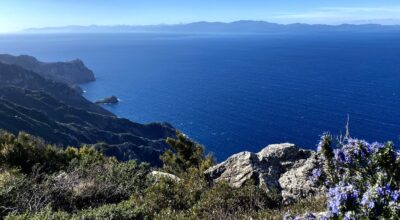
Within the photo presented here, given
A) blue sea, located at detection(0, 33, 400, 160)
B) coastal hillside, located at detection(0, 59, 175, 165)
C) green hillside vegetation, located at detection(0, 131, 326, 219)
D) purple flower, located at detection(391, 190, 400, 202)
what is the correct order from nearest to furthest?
purple flower, located at detection(391, 190, 400, 202)
green hillside vegetation, located at detection(0, 131, 326, 219)
coastal hillside, located at detection(0, 59, 175, 165)
blue sea, located at detection(0, 33, 400, 160)

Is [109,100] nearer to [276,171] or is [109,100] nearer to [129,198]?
[276,171]

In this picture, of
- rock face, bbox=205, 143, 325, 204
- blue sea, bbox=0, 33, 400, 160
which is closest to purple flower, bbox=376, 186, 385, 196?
rock face, bbox=205, 143, 325, 204

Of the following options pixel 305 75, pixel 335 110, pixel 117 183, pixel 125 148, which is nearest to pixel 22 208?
pixel 117 183

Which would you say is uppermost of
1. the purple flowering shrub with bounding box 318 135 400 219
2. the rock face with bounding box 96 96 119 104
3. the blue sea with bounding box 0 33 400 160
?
the purple flowering shrub with bounding box 318 135 400 219

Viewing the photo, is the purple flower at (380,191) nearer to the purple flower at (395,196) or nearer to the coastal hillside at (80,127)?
the purple flower at (395,196)

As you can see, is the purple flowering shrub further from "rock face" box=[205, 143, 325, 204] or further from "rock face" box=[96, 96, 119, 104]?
"rock face" box=[96, 96, 119, 104]

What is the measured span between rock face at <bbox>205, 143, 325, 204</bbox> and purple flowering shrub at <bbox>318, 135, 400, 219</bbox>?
5.07 m

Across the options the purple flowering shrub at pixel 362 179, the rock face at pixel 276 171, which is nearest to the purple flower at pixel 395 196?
the purple flowering shrub at pixel 362 179

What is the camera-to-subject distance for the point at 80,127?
97.5m

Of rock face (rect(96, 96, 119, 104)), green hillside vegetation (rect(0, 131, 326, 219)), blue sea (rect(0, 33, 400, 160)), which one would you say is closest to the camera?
green hillside vegetation (rect(0, 131, 326, 219))

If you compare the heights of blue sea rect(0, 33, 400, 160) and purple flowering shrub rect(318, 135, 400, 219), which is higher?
purple flowering shrub rect(318, 135, 400, 219)

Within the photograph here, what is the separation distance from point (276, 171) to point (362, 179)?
810 cm

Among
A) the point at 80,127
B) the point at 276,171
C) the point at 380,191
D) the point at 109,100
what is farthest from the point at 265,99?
the point at 380,191

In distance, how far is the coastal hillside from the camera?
82125mm
